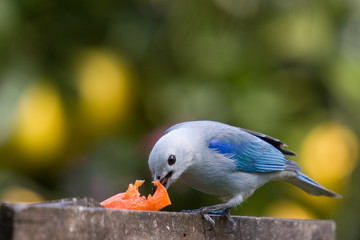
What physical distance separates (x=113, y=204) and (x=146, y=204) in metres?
0.16

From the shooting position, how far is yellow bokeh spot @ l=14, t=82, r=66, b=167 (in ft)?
18.2

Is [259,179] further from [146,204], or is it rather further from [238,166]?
[146,204]

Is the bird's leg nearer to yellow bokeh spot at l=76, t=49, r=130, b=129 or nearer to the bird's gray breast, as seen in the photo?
the bird's gray breast

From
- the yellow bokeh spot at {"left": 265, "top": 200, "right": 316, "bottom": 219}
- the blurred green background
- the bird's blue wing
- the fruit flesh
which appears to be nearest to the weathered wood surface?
the fruit flesh

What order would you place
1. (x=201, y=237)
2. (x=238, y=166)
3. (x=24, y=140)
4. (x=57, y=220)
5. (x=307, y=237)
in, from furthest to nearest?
(x=24, y=140) → (x=238, y=166) → (x=307, y=237) → (x=201, y=237) → (x=57, y=220)

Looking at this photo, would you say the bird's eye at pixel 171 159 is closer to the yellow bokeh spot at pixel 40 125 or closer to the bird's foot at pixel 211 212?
the bird's foot at pixel 211 212

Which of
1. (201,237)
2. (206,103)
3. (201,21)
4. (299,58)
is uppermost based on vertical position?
(201,21)

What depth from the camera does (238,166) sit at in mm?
3883

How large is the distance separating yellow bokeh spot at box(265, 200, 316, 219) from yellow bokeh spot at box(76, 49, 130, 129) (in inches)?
63.1

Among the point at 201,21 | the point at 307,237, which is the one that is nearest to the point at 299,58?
the point at 201,21

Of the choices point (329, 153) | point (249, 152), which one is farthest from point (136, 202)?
point (329, 153)

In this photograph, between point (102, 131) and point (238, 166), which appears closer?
point (238, 166)

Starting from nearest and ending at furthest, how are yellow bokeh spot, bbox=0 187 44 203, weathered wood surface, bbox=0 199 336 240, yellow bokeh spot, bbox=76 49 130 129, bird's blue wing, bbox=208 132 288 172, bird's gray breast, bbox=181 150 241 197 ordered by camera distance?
weathered wood surface, bbox=0 199 336 240, bird's gray breast, bbox=181 150 241 197, bird's blue wing, bbox=208 132 288 172, yellow bokeh spot, bbox=0 187 44 203, yellow bokeh spot, bbox=76 49 130 129

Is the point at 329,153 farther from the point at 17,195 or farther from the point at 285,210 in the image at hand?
the point at 17,195
